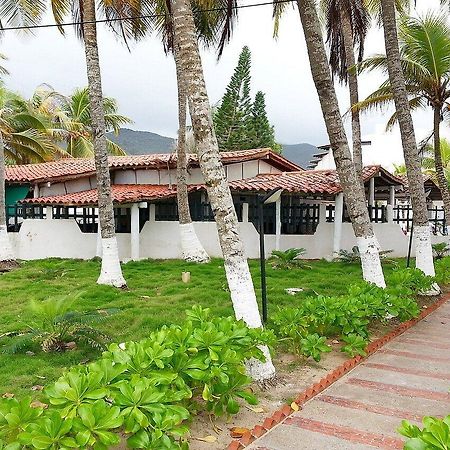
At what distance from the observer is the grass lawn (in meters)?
5.67

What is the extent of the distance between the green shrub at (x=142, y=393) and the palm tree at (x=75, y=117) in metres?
22.4

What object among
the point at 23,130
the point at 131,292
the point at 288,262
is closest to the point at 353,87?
the point at 288,262

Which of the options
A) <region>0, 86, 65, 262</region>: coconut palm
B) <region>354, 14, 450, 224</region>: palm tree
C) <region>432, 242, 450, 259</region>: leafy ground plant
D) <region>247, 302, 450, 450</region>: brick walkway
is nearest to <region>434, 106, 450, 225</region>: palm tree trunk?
<region>354, 14, 450, 224</region>: palm tree

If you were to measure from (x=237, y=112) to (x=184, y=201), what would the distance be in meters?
21.7

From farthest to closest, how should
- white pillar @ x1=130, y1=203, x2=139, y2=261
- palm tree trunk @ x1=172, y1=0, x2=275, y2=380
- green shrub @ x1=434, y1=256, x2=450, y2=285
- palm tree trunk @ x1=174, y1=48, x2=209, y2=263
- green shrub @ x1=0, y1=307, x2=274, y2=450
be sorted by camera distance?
white pillar @ x1=130, y1=203, x2=139, y2=261 → palm tree trunk @ x1=174, y1=48, x2=209, y2=263 → green shrub @ x1=434, y1=256, x2=450, y2=285 → palm tree trunk @ x1=172, y1=0, x2=275, y2=380 → green shrub @ x1=0, y1=307, x2=274, y2=450

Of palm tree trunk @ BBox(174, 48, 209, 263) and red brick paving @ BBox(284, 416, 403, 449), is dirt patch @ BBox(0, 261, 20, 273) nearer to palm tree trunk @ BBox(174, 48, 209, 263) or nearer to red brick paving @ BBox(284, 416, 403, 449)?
palm tree trunk @ BBox(174, 48, 209, 263)

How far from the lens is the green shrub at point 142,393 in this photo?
8.63 ft

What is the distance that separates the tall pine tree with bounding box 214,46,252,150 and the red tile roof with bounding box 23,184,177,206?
1874 cm

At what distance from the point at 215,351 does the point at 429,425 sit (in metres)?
1.62

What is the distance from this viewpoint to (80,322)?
614 centimetres

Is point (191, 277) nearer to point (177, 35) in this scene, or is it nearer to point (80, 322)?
point (80, 322)

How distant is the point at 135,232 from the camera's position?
14.4 metres

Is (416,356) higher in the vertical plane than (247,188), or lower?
lower

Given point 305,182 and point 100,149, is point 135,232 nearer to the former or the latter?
Result: point 100,149
